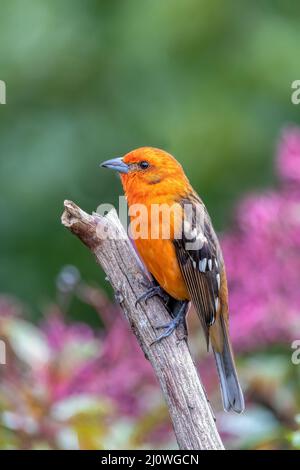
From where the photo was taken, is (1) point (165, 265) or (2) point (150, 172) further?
(2) point (150, 172)

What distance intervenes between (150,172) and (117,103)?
3.41 metres

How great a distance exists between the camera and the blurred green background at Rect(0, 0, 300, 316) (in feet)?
23.0

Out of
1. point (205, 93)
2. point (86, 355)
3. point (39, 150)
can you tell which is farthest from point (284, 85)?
point (86, 355)

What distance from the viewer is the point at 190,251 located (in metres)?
3.94

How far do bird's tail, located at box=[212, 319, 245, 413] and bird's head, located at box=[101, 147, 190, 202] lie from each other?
608 millimetres

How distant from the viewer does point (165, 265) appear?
3898 mm

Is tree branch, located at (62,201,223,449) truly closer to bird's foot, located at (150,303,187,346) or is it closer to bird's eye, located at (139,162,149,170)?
bird's foot, located at (150,303,187,346)

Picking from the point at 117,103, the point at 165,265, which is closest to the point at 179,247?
the point at 165,265

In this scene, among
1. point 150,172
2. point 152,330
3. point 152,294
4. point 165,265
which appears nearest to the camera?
point 152,330

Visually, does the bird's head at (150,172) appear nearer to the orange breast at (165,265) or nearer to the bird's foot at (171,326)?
the orange breast at (165,265)

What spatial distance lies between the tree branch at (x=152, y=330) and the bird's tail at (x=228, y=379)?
1.44 ft

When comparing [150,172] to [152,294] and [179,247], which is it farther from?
[152,294]

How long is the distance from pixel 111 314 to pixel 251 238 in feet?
2.12

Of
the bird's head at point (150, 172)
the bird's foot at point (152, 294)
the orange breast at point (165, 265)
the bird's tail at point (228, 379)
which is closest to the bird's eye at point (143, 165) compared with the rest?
the bird's head at point (150, 172)
